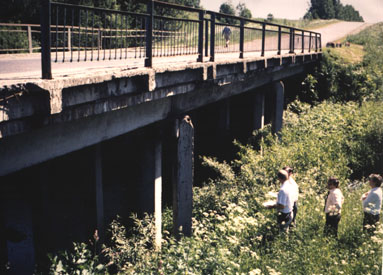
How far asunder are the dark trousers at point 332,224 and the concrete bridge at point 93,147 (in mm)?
2657

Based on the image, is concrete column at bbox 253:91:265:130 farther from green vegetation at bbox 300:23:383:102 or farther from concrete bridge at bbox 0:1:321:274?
green vegetation at bbox 300:23:383:102

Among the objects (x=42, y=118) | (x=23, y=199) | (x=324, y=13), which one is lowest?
(x=23, y=199)

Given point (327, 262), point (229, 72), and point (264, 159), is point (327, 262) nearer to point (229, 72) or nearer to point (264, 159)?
point (229, 72)

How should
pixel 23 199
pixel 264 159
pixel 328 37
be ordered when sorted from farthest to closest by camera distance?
pixel 328 37 → pixel 264 159 → pixel 23 199

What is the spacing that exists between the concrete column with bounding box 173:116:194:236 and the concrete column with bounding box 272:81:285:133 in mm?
8579

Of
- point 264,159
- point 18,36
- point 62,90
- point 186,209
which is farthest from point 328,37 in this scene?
point 62,90

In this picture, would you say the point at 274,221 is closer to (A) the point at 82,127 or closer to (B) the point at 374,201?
(B) the point at 374,201

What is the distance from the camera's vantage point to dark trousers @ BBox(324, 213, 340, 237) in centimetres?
721

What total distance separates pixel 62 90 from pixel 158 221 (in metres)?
4.45

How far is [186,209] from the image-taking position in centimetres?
864

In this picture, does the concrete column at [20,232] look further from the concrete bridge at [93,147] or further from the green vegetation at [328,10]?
the green vegetation at [328,10]

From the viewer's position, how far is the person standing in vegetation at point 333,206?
7.09m

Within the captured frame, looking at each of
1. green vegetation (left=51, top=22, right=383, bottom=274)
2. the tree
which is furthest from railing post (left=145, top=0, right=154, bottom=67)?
the tree

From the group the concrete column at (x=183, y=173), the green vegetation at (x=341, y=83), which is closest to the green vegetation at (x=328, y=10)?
the green vegetation at (x=341, y=83)
